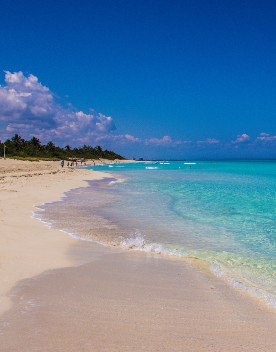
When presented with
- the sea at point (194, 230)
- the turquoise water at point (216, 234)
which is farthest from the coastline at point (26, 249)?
the turquoise water at point (216, 234)

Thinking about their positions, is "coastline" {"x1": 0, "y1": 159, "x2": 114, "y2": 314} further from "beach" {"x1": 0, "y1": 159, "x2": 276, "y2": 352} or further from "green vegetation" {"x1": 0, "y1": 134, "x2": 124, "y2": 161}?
"green vegetation" {"x1": 0, "y1": 134, "x2": 124, "y2": 161}

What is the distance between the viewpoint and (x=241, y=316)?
16.2 ft

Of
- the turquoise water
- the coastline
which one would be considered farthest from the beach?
the turquoise water

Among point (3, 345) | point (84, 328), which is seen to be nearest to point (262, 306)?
point (84, 328)

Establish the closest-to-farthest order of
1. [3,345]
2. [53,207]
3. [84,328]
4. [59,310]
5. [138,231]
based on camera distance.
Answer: [3,345] → [84,328] → [59,310] → [138,231] → [53,207]

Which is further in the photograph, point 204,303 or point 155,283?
point 155,283

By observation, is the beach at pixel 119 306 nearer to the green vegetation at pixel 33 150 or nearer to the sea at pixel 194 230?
the sea at pixel 194 230

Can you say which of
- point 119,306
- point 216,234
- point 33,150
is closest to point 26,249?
point 119,306

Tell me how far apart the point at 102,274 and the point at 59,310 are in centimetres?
189

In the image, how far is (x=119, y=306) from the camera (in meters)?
5.05

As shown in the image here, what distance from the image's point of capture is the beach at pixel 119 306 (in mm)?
4035

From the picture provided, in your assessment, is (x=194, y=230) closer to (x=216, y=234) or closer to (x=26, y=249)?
(x=216, y=234)

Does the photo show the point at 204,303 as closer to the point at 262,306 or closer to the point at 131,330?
the point at 262,306

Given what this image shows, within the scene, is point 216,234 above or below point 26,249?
below
